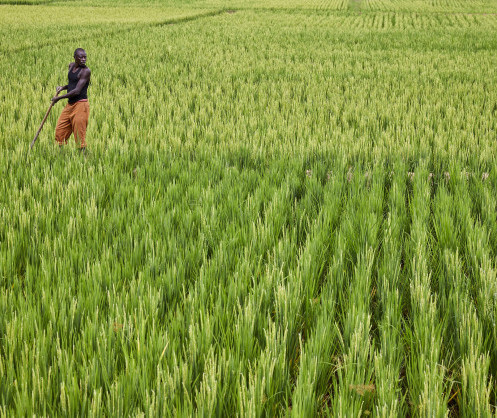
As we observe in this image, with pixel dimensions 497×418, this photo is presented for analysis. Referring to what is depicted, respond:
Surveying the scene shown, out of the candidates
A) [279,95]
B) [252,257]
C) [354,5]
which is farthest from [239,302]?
[354,5]

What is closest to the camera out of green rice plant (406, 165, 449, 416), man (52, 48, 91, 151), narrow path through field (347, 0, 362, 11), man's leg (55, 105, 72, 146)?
green rice plant (406, 165, 449, 416)

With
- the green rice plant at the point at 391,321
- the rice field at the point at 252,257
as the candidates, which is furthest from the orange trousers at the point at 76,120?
the green rice plant at the point at 391,321

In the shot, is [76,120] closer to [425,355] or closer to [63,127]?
[63,127]

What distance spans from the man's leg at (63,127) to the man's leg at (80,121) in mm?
81

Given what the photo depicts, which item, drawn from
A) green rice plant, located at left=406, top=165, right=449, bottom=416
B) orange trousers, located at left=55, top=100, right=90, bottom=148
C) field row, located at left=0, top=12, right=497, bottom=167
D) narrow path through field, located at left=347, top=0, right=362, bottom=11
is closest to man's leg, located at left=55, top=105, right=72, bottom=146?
orange trousers, located at left=55, top=100, right=90, bottom=148

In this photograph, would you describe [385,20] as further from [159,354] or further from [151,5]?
[159,354]

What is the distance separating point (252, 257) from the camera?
1.96m

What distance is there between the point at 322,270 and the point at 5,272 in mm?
1406

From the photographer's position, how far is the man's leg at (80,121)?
4.23m

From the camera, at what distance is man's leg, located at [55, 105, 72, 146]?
170 inches

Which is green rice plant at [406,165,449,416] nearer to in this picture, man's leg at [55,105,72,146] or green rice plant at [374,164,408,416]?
green rice plant at [374,164,408,416]

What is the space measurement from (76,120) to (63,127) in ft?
0.88

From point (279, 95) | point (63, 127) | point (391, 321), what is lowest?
point (391, 321)

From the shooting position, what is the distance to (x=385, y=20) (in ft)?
72.0
